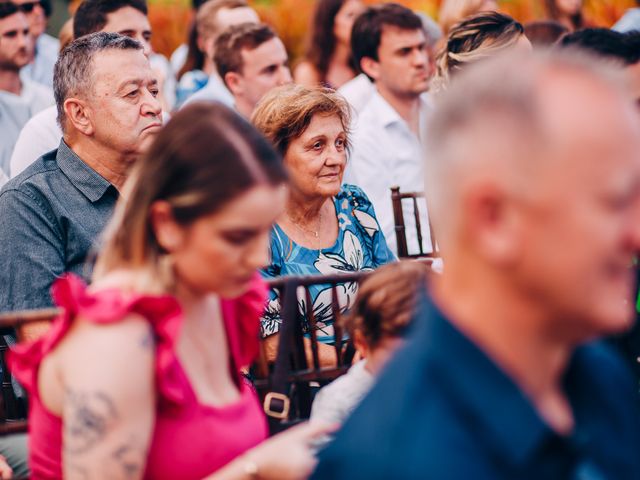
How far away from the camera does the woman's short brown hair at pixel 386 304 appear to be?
8.35ft

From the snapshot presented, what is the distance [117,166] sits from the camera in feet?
12.6

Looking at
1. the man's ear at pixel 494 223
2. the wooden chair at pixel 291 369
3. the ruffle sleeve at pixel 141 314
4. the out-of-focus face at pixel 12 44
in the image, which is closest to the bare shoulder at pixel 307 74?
the out-of-focus face at pixel 12 44

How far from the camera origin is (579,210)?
1.28 metres

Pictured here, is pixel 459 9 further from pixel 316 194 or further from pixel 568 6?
pixel 316 194

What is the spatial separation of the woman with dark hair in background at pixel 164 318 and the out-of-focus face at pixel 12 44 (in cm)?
444

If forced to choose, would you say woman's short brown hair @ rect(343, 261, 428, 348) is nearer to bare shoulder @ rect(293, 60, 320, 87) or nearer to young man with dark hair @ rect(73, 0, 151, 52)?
young man with dark hair @ rect(73, 0, 151, 52)

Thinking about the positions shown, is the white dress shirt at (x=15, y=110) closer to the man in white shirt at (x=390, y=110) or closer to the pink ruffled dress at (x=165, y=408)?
the man in white shirt at (x=390, y=110)

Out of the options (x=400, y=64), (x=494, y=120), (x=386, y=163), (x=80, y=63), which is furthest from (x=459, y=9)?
(x=494, y=120)

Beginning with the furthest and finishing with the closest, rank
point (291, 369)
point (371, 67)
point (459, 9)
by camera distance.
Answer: point (459, 9), point (371, 67), point (291, 369)

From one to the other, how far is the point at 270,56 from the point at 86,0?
4.01 ft

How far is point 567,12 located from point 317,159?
5.02 m

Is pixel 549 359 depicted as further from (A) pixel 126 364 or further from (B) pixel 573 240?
(A) pixel 126 364

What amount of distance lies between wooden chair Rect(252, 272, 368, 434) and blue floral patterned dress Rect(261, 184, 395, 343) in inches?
24.6

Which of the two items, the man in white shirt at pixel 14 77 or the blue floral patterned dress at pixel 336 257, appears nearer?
the blue floral patterned dress at pixel 336 257
